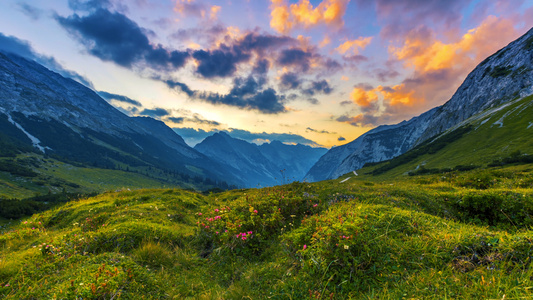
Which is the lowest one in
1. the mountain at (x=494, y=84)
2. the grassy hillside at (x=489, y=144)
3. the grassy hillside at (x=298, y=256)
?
the grassy hillside at (x=298, y=256)

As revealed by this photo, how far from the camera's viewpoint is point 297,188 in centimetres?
1049

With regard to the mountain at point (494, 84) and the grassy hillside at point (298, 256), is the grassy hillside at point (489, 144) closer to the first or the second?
the mountain at point (494, 84)

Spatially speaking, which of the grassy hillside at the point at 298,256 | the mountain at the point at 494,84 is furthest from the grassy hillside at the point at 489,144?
the grassy hillside at the point at 298,256

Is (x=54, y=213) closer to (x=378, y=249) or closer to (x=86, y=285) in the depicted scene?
(x=86, y=285)

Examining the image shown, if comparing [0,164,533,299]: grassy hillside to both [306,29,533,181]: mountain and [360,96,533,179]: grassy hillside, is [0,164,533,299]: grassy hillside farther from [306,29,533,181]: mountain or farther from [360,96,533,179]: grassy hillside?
[306,29,533,181]: mountain

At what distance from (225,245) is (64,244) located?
4668 millimetres

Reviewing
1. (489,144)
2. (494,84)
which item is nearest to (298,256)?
(489,144)

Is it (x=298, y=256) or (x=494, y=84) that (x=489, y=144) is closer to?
(x=298, y=256)

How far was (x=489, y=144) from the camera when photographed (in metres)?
75.8

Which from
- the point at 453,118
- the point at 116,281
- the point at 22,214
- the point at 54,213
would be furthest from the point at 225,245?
the point at 453,118

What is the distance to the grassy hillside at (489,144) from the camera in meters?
60.5

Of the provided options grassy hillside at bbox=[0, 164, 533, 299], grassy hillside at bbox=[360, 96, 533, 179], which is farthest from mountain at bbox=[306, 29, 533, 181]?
grassy hillside at bbox=[0, 164, 533, 299]

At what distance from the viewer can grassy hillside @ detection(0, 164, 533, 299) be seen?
368 cm

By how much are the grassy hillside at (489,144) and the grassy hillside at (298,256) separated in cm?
7344
